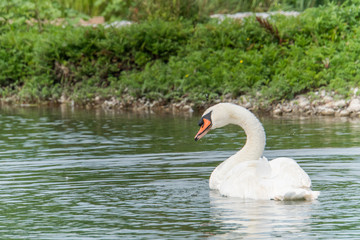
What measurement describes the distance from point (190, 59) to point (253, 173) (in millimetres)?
14482

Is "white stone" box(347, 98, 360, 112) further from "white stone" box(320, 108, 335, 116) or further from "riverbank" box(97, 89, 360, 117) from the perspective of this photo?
"white stone" box(320, 108, 335, 116)

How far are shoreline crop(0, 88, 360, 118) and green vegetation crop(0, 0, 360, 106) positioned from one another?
0.19 metres

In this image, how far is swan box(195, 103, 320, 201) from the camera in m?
9.46

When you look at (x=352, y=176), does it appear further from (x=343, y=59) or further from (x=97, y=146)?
(x=343, y=59)

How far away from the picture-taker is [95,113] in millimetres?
22578

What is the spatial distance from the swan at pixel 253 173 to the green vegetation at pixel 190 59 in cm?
1006

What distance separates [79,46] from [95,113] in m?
3.94

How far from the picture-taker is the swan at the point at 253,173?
372 inches

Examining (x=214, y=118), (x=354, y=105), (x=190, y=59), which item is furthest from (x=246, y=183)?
(x=190, y=59)

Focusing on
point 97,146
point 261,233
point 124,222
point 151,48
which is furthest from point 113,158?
point 151,48

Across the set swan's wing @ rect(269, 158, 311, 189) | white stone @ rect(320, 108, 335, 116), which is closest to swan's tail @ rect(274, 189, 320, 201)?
swan's wing @ rect(269, 158, 311, 189)

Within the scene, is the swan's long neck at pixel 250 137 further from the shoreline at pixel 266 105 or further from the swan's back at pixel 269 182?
the shoreline at pixel 266 105

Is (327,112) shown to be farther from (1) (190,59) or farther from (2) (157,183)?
(2) (157,183)

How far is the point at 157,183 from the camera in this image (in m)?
11.1
